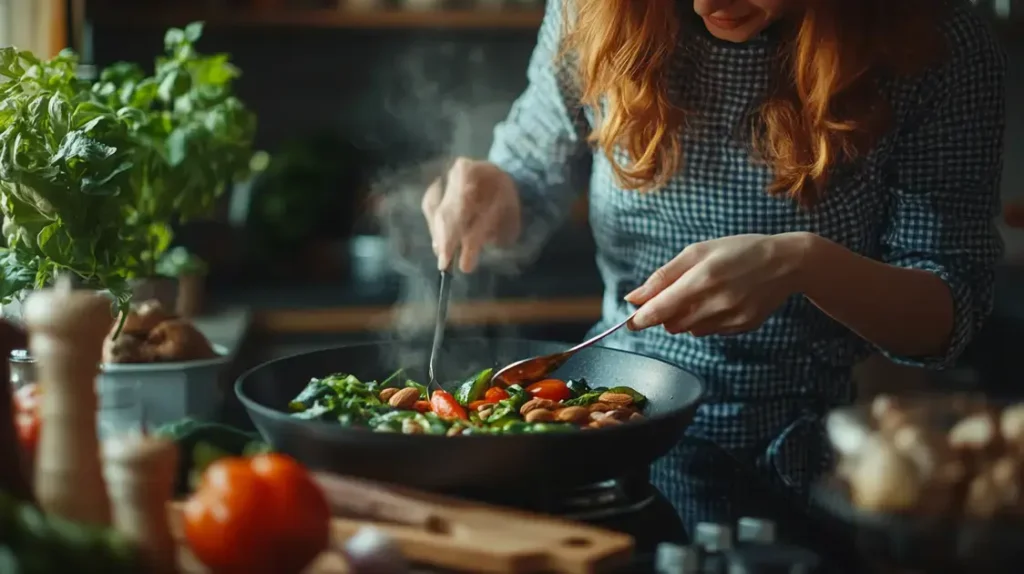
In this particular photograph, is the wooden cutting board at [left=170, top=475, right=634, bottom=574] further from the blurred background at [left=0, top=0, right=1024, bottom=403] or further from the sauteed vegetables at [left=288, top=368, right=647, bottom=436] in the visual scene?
the blurred background at [left=0, top=0, right=1024, bottom=403]

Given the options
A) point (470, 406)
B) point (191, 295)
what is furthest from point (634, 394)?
point (191, 295)

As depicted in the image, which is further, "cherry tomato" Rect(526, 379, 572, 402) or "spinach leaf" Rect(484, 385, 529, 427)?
"cherry tomato" Rect(526, 379, 572, 402)

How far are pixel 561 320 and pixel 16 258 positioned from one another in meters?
1.67

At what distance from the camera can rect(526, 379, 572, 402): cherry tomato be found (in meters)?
1.24

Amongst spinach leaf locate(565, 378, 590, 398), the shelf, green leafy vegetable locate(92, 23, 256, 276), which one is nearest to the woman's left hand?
spinach leaf locate(565, 378, 590, 398)

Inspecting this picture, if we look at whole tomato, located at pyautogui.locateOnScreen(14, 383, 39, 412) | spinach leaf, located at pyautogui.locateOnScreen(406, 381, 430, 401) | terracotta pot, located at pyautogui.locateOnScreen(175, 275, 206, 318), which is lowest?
terracotta pot, located at pyautogui.locateOnScreen(175, 275, 206, 318)

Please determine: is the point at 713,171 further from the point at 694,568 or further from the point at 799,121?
the point at 694,568

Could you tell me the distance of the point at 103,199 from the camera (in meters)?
1.24

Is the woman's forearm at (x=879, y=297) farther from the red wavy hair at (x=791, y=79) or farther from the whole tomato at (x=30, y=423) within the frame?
the whole tomato at (x=30, y=423)

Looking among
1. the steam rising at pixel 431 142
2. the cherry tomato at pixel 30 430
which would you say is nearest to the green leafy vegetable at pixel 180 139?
the cherry tomato at pixel 30 430

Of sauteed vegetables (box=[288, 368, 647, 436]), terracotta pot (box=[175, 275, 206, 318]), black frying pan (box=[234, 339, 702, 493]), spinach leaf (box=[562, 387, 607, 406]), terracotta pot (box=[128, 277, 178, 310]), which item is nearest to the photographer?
black frying pan (box=[234, 339, 702, 493])

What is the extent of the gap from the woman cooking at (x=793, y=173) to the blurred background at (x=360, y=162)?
3.58 ft

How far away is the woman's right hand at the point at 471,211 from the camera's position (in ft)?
4.81

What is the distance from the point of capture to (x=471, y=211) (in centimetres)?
150
